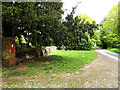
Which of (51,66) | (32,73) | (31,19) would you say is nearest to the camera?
(32,73)

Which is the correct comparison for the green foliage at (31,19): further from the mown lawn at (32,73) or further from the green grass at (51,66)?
the mown lawn at (32,73)

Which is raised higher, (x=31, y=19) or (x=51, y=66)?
(x=31, y=19)

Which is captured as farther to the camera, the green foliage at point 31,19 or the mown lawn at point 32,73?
the green foliage at point 31,19

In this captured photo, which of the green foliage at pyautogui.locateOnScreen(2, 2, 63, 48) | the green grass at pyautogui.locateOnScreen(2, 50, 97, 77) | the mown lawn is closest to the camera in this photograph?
the mown lawn

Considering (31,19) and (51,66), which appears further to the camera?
(51,66)

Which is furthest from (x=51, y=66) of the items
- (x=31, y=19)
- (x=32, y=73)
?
(x=31, y=19)

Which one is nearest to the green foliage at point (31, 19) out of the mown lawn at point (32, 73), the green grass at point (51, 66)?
the green grass at point (51, 66)

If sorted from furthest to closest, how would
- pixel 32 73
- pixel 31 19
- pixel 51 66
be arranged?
pixel 51 66, pixel 31 19, pixel 32 73

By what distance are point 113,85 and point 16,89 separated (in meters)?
3.56

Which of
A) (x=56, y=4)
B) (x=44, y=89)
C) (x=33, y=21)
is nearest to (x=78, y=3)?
(x=56, y=4)

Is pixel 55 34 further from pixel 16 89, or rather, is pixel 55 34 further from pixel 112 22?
pixel 112 22

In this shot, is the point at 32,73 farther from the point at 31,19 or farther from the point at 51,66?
the point at 31,19

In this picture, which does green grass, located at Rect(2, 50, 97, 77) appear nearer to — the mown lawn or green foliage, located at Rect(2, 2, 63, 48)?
the mown lawn

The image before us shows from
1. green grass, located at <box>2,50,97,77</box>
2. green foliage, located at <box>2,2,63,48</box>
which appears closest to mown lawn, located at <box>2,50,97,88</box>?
green grass, located at <box>2,50,97,77</box>
